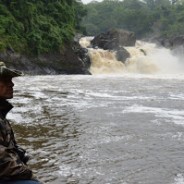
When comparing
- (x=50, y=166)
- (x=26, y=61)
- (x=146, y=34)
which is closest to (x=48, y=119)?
(x=50, y=166)

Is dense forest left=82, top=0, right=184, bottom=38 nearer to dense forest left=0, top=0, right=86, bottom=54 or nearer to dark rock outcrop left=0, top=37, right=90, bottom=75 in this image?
dense forest left=0, top=0, right=86, bottom=54

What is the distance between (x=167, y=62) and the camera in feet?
124

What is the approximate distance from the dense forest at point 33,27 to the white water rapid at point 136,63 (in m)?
2.77

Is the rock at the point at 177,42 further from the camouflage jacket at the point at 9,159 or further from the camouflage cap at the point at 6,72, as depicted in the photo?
the camouflage jacket at the point at 9,159

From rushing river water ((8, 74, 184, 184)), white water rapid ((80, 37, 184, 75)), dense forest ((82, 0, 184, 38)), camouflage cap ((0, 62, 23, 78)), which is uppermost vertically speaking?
dense forest ((82, 0, 184, 38))

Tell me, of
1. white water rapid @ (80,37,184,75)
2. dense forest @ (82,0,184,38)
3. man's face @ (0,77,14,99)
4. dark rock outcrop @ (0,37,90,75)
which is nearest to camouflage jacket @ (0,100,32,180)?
man's face @ (0,77,14,99)

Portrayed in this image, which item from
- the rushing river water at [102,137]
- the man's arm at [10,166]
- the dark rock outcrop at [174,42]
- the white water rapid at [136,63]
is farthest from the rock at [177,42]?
the man's arm at [10,166]

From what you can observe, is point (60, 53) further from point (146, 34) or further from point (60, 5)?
point (146, 34)

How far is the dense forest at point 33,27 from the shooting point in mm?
29188

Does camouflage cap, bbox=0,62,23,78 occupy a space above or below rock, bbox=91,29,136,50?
below

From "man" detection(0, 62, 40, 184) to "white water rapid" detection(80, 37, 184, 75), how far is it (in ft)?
93.0

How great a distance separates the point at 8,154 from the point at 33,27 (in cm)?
2856

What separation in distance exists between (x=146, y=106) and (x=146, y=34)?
67.6m

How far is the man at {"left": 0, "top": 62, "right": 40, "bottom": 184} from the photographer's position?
2994 mm
